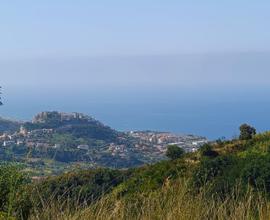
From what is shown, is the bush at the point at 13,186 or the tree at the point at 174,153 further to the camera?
the tree at the point at 174,153

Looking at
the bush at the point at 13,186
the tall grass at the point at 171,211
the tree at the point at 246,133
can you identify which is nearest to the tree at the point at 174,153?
the tree at the point at 246,133

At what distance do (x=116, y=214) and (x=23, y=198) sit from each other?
1.28 meters

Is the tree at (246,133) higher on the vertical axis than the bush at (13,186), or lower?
higher

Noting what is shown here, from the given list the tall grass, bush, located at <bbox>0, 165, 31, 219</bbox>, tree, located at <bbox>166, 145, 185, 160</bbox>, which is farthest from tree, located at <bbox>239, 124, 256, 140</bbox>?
the tall grass

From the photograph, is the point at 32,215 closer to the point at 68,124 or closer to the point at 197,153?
the point at 197,153

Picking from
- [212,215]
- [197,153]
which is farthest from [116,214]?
[197,153]

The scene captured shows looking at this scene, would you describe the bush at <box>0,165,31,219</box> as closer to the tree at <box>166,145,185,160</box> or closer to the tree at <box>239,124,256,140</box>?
the tree at <box>166,145,185,160</box>

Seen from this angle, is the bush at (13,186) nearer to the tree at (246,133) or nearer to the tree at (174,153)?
the tree at (174,153)

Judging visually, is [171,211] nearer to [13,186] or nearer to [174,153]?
[13,186]

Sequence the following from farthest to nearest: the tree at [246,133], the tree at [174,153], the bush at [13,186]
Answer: the tree at [246,133]
the tree at [174,153]
the bush at [13,186]

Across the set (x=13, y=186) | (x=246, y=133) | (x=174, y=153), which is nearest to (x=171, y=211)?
(x=13, y=186)

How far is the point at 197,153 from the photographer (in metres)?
31.4

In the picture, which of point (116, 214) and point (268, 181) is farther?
point (268, 181)

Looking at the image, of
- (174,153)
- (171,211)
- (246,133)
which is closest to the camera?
A: (171,211)
